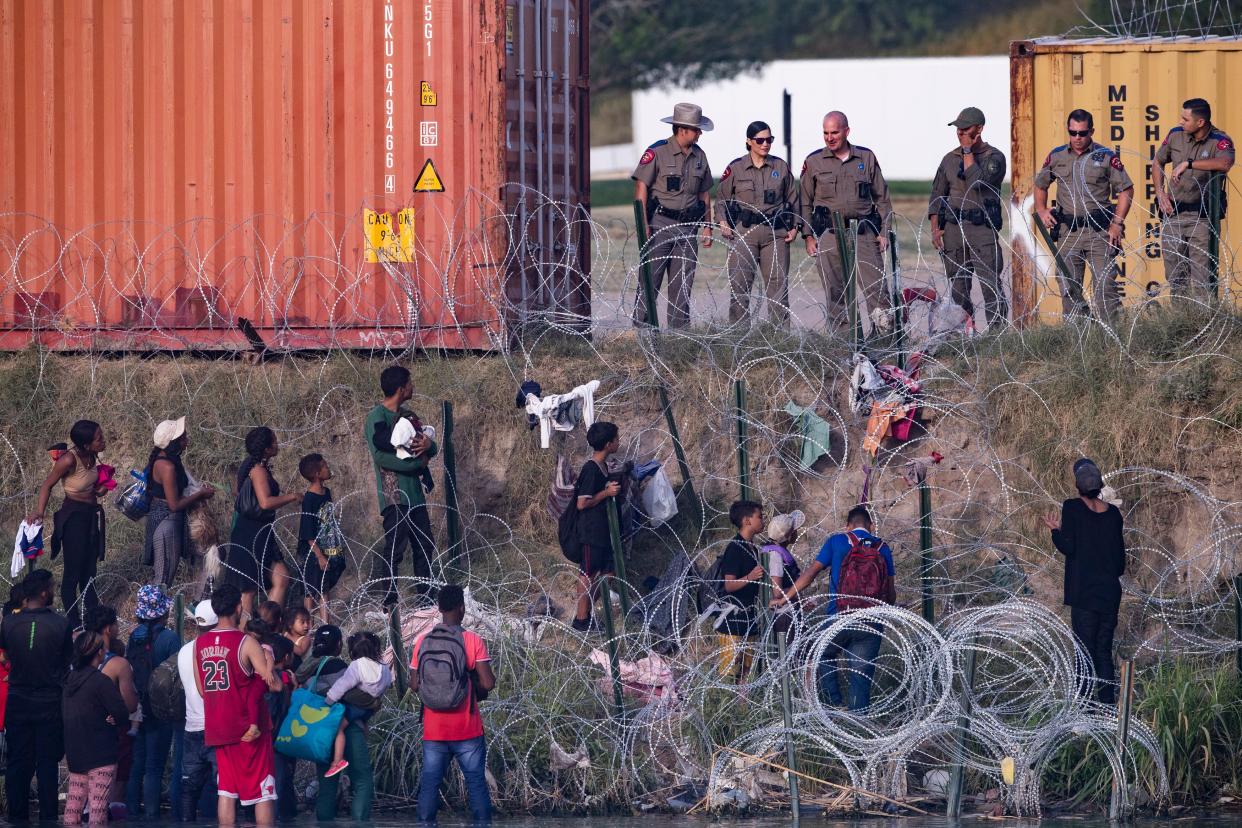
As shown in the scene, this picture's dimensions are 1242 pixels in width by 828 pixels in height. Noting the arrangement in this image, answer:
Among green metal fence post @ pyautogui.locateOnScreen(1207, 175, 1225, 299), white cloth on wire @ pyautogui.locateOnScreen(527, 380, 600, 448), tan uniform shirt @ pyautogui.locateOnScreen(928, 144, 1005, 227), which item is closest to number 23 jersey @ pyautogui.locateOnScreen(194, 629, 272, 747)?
white cloth on wire @ pyautogui.locateOnScreen(527, 380, 600, 448)

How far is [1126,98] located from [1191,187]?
1.56 metres

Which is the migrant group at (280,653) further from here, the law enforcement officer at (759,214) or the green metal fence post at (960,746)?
the law enforcement officer at (759,214)

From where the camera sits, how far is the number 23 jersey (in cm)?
809

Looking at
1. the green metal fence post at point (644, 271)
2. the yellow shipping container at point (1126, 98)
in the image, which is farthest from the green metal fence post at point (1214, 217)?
the green metal fence post at point (644, 271)

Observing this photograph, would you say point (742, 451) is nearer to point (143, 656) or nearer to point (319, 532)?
point (319, 532)

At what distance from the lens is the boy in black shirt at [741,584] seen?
9.15m

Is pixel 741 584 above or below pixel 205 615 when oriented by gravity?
above

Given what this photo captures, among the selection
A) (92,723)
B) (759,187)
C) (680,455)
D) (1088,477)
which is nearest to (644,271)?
(759,187)

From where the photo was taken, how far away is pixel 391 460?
10211 millimetres

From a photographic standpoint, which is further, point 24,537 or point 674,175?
point 674,175

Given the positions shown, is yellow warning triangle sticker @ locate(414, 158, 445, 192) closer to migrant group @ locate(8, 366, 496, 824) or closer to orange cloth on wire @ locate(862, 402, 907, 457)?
orange cloth on wire @ locate(862, 402, 907, 457)

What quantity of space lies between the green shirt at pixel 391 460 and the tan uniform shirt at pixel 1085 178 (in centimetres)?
471

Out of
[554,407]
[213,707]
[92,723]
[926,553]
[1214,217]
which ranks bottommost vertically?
[92,723]

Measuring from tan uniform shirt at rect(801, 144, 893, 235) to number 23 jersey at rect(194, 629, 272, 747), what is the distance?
5.50 meters
